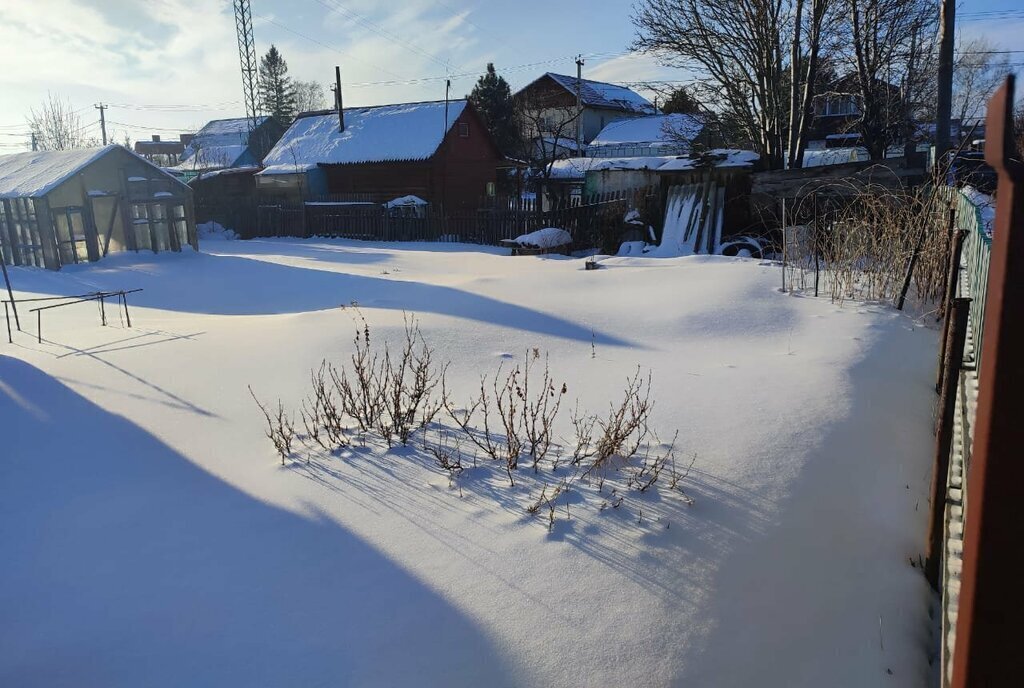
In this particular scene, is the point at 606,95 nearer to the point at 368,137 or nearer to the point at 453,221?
the point at 368,137

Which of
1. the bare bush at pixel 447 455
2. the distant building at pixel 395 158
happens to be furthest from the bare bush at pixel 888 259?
the distant building at pixel 395 158

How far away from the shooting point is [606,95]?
4781cm

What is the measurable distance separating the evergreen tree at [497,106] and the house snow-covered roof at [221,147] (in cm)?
1480

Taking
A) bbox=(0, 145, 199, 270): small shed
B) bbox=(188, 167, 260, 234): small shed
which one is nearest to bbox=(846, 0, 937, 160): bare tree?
bbox=(0, 145, 199, 270): small shed

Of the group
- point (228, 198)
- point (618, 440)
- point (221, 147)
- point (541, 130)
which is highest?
point (221, 147)

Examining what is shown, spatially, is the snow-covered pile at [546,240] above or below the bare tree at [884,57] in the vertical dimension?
below

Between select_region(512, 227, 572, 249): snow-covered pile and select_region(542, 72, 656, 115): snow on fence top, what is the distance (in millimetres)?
30312

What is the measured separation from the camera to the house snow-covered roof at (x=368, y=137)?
2691cm

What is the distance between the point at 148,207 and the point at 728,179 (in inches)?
598

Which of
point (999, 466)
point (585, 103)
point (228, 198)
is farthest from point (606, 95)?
point (999, 466)

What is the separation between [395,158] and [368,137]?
2482 millimetres

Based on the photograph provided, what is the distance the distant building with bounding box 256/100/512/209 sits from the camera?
26828 mm

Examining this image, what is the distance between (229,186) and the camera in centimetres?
3206

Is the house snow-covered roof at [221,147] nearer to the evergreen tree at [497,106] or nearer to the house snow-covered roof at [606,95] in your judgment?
the evergreen tree at [497,106]
